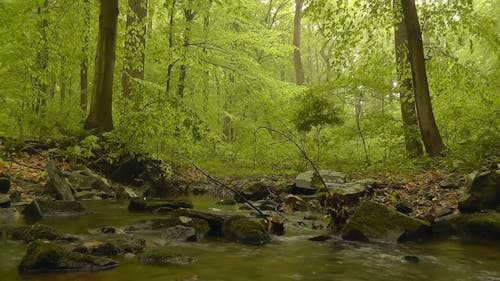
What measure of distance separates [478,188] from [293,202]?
351 cm

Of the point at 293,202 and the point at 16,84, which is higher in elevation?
the point at 16,84

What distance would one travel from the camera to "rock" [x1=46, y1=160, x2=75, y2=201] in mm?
8930

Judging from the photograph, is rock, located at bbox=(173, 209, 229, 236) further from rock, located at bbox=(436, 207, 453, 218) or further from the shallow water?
rock, located at bbox=(436, 207, 453, 218)

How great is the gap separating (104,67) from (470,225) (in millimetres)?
9719

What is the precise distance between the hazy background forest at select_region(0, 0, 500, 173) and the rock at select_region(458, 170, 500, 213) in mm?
1561

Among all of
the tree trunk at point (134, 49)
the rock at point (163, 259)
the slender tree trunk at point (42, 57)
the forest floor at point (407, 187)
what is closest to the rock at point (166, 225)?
the rock at point (163, 259)

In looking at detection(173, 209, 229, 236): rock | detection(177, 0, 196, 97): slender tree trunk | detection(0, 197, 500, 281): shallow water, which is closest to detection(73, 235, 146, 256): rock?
detection(0, 197, 500, 281): shallow water

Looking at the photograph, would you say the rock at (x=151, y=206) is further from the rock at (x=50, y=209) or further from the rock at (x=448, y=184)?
the rock at (x=448, y=184)

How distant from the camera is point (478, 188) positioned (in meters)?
6.95

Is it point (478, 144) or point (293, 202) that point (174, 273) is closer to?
point (293, 202)

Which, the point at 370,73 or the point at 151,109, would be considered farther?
the point at 370,73

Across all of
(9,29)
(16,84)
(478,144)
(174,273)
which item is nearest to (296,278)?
(174,273)

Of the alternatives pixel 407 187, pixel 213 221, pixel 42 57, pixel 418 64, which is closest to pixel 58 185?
pixel 213 221

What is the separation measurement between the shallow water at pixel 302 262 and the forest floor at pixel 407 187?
1562mm
